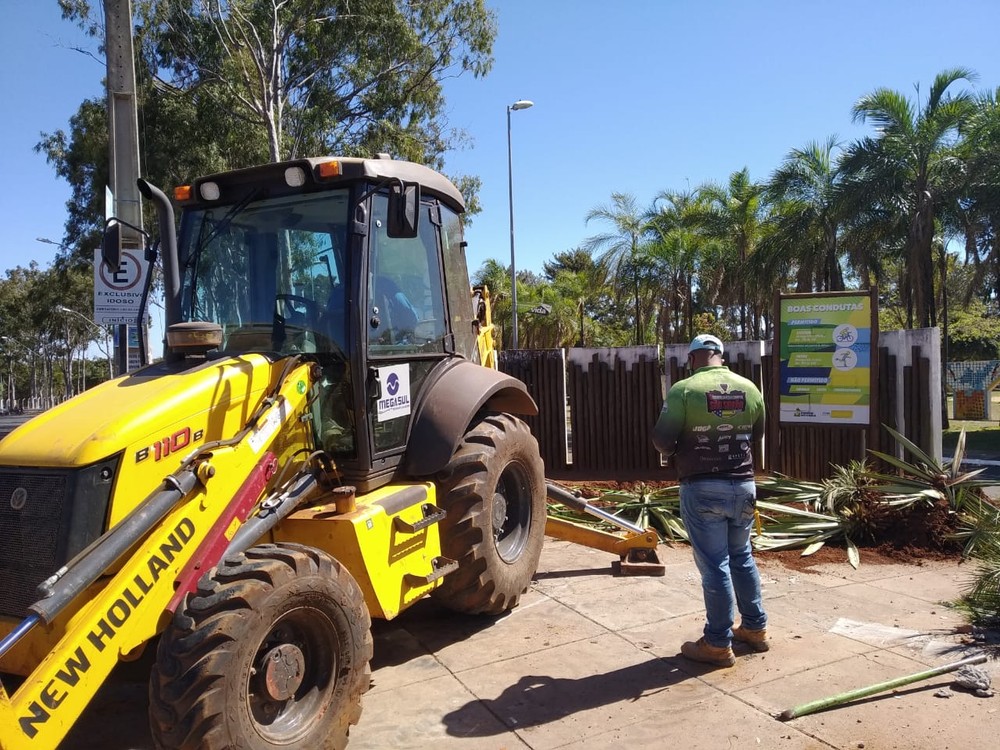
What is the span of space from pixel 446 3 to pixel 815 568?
1679 cm

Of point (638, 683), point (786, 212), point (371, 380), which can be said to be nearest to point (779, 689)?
point (638, 683)

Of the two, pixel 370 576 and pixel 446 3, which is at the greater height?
pixel 446 3

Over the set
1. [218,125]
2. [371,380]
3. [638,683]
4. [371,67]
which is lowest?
[638,683]

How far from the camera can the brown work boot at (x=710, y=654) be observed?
438 centimetres

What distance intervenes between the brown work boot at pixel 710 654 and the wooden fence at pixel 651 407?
4.80 m

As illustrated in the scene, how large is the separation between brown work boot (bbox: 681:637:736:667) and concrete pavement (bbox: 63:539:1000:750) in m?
0.06

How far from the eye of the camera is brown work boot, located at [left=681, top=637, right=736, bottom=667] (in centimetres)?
438

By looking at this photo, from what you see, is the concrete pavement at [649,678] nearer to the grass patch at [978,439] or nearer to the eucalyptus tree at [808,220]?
the grass patch at [978,439]

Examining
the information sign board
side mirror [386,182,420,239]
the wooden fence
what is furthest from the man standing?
the wooden fence

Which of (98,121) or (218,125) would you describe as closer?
(218,125)

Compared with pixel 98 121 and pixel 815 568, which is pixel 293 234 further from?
pixel 98 121

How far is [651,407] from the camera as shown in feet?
35.7

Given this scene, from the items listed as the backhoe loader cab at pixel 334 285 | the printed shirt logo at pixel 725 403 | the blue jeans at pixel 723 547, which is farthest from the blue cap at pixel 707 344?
the backhoe loader cab at pixel 334 285

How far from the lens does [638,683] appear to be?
14.1 feet
